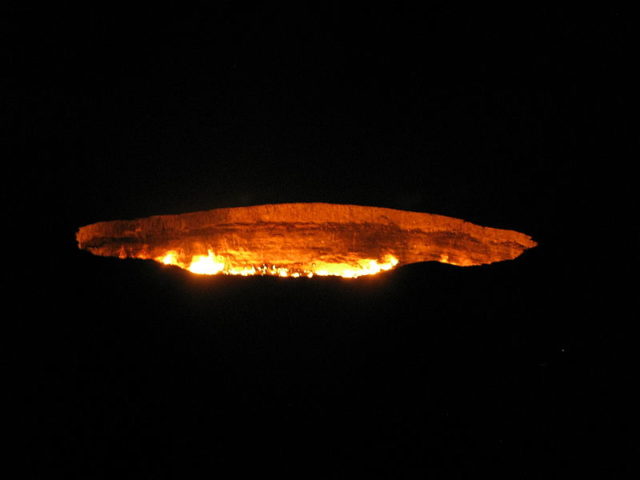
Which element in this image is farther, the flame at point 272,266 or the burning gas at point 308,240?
the flame at point 272,266

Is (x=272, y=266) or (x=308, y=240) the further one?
(x=272, y=266)

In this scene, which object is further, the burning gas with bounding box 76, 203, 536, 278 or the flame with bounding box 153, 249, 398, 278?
the flame with bounding box 153, 249, 398, 278

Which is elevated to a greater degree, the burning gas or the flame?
the burning gas

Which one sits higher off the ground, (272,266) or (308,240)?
(308,240)

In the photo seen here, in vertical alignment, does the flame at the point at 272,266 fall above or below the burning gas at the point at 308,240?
below

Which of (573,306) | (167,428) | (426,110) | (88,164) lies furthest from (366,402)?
(426,110)
